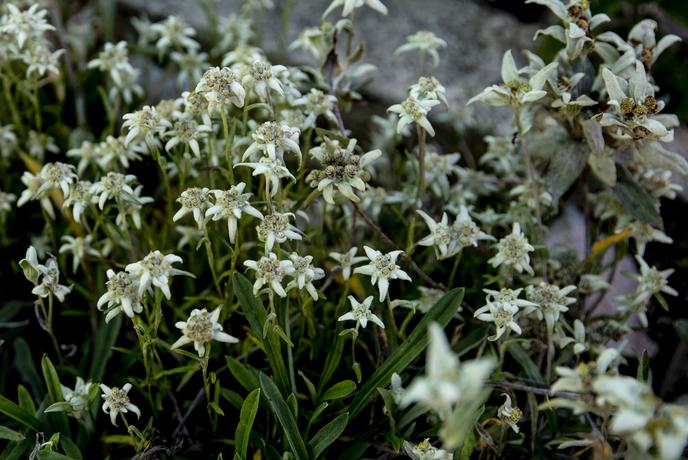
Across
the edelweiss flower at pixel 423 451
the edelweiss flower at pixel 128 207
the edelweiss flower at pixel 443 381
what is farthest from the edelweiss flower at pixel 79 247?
the edelweiss flower at pixel 443 381

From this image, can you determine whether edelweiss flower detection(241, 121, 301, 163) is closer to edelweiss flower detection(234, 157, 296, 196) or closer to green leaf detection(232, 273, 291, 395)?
edelweiss flower detection(234, 157, 296, 196)

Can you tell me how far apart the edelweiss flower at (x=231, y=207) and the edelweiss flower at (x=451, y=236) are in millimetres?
478

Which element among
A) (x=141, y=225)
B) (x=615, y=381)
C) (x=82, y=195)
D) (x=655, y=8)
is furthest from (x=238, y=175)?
(x=655, y=8)

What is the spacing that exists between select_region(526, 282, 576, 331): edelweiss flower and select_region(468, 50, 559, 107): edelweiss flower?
48 cm

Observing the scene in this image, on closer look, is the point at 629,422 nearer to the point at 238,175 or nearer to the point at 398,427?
the point at 398,427

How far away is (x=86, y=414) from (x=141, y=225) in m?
0.56

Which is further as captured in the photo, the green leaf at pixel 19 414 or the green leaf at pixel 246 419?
the green leaf at pixel 19 414

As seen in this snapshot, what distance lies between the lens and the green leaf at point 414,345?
5.61 ft

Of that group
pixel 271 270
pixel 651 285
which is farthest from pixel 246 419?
pixel 651 285

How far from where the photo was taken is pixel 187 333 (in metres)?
1.52

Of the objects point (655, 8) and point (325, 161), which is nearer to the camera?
point (325, 161)

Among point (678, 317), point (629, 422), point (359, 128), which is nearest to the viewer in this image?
point (629, 422)

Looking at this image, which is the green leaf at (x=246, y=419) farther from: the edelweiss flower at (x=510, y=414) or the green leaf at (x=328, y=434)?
the edelweiss flower at (x=510, y=414)

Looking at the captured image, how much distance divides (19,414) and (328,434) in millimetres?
783
